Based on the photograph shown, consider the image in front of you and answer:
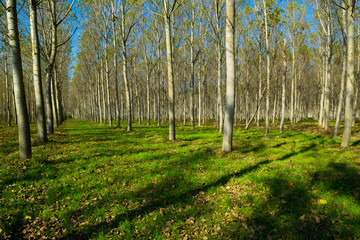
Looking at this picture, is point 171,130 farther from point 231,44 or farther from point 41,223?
point 41,223

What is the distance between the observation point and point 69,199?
448cm

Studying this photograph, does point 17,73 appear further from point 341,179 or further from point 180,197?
point 341,179

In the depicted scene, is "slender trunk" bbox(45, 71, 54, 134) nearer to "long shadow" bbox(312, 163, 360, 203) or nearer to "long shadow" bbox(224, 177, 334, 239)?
"long shadow" bbox(224, 177, 334, 239)

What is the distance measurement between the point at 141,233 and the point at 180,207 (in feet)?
3.58

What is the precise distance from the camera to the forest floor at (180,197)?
3.42 m

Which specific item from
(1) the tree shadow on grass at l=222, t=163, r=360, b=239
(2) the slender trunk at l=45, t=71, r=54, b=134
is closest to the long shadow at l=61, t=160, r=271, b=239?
(1) the tree shadow on grass at l=222, t=163, r=360, b=239

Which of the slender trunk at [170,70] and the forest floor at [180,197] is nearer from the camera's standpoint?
the forest floor at [180,197]

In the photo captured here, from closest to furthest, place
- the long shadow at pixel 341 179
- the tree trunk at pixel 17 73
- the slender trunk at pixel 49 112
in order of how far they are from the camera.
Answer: the long shadow at pixel 341 179 → the tree trunk at pixel 17 73 → the slender trunk at pixel 49 112

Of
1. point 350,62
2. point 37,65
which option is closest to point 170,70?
point 37,65

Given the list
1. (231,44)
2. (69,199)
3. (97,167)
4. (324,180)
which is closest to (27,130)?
(97,167)

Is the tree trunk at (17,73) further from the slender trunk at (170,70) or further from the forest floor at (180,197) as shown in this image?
the slender trunk at (170,70)

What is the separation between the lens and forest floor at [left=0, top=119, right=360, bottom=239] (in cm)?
342

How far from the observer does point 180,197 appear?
15.0 feet

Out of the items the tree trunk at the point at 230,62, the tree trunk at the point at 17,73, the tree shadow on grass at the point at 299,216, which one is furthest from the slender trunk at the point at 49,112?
the tree shadow on grass at the point at 299,216
